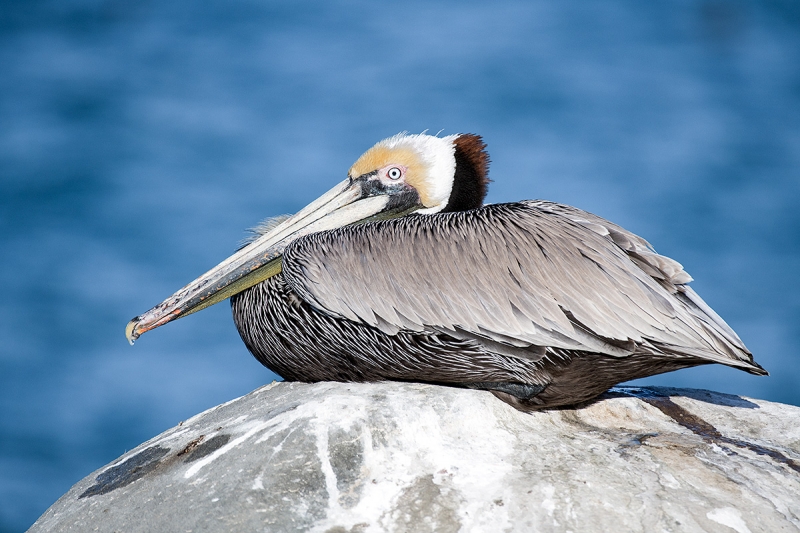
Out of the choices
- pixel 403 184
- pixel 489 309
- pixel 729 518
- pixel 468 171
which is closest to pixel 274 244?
pixel 403 184

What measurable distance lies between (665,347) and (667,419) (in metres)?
0.63

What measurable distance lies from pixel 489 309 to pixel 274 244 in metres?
1.23

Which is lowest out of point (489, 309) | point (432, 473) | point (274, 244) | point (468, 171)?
point (432, 473)

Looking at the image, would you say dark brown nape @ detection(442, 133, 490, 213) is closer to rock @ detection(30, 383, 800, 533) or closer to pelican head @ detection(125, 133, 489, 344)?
pelican head @ detection(125, 133, 489, 344)

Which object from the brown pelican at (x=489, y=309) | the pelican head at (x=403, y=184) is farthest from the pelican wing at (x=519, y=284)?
the pelican head at (x=403, y=184)

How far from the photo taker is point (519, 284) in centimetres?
334

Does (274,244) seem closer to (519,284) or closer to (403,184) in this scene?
(403,184)

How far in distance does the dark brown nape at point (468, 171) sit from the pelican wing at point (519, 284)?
623mm

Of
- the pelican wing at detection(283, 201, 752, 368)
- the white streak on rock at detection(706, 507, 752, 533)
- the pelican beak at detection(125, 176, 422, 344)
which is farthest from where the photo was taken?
the pelican beak at detection(125, 176, 422, 344)

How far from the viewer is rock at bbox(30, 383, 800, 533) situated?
2793mm

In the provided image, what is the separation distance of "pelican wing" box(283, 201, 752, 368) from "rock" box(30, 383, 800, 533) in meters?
0.35

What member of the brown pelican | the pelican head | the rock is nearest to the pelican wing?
the brown pelican

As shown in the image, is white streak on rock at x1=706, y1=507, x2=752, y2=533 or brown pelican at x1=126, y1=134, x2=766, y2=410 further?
brown pelican at x1=126, y1=134, x2=766, y2=410

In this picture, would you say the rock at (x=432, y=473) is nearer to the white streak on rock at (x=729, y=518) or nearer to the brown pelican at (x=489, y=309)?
the white streak on rock at (x=729, y=518)
